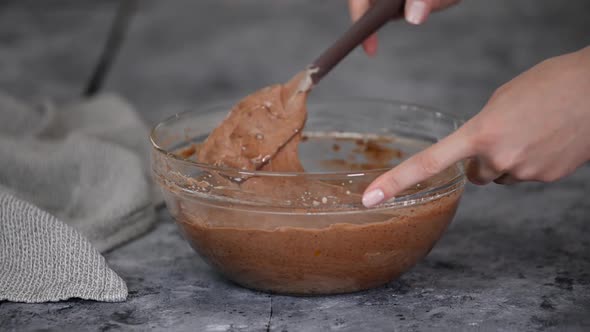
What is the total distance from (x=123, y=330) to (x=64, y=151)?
A: 708mm

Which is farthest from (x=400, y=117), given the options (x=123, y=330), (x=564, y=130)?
(x=123, y=330)

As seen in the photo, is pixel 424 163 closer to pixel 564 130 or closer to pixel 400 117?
pixel 564 130

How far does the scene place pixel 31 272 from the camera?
1.40m

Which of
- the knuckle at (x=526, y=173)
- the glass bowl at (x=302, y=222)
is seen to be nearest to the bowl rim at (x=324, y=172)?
the glass bowl at (x=302, y=222)

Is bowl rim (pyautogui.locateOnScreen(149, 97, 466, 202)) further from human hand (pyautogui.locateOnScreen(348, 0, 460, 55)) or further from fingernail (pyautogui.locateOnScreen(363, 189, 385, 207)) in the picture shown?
human hand (pyautogui.locateOnScreen(348, 0, 460, 55))

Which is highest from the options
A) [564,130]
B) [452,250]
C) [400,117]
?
[564,130]

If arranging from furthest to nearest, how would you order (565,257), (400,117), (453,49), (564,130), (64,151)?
(453,49) → (64,151) → (400,117) → (565,257) → (564,130)

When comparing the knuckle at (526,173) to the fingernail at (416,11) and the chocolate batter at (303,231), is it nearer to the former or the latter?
the chocolate batter at (303,231)

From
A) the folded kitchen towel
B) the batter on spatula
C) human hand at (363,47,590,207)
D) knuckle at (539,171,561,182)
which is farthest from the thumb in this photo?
the folded kitchen towel

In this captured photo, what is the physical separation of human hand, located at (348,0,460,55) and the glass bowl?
30 cm

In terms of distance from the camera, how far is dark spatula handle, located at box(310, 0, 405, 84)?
149 cm

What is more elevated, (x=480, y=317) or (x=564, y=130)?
(x=564, y=130)

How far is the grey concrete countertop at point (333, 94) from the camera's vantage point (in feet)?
4.28

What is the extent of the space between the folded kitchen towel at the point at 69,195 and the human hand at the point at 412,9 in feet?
1.90
